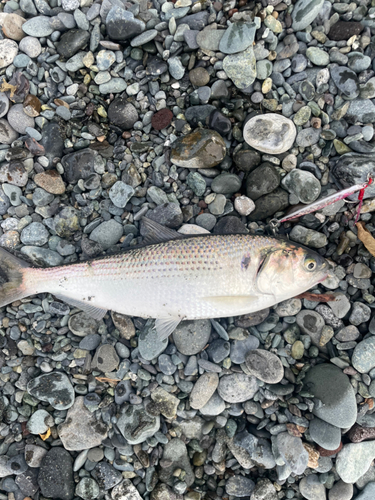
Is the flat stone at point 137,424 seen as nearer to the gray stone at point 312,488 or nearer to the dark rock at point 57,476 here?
the dark rock at point 57,476

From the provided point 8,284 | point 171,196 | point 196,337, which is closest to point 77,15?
point 171,196

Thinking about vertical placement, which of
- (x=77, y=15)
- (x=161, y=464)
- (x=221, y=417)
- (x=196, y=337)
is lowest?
(x=161, y=464)

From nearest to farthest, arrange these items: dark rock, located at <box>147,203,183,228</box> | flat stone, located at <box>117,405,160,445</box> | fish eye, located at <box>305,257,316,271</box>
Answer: fish eye, located at <box>305,257,316,271</box>, flat stone, located at <box>117,405,160,445</box>, dark rock, located at <box>147,203,183,228</box>

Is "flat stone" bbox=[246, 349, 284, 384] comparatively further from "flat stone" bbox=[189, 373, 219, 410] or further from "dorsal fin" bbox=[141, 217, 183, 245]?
"dorsal fin" bbox=[141, 217, 183, 245]

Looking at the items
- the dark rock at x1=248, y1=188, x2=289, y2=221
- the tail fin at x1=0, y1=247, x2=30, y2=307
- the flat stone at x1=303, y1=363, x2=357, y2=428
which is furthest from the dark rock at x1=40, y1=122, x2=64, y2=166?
the flat stone at x1=303, y1=363, x2=357, y2=428

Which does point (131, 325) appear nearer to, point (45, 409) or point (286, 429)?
point (45, 409)

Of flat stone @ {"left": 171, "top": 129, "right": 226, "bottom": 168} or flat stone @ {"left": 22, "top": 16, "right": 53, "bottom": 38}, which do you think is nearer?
flat stone @ {"left": 171, "top": 129, "right": 226, "bottom": 168}
